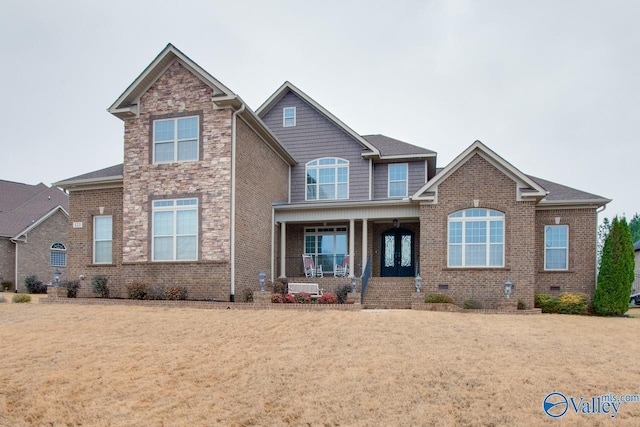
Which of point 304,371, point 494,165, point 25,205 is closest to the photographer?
point 304,371

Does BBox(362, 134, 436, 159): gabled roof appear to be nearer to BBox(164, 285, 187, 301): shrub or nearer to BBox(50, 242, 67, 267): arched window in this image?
BBox(164, 285, 187, 301): shrub

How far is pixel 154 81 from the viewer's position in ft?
53.8

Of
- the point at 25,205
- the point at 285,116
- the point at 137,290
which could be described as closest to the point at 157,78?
the point at 285,116

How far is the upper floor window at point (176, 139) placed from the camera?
16.0m

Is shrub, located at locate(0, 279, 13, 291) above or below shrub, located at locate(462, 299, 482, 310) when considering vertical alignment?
below

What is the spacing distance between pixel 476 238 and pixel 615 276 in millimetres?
4932

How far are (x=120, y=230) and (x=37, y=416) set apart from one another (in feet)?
39.3

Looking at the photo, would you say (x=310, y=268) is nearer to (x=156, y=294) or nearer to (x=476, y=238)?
(x=156, y=294)

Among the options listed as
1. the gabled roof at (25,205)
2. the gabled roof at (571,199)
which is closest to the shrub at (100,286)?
the gabled roof at (25,205)

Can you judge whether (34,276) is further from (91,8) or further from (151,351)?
(151,351)

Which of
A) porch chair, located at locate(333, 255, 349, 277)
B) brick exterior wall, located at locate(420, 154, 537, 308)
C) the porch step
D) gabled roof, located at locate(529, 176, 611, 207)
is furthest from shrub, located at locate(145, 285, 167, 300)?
gabled roof, located at locate(529, 176, 611, 207)

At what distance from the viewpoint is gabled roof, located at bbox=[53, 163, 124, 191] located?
18.1 metres

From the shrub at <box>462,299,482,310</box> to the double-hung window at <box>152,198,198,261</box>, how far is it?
888 centimetres

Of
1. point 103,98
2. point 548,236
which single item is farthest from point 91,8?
point 548,236
